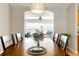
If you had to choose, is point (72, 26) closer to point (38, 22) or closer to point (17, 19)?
point (38, 22)

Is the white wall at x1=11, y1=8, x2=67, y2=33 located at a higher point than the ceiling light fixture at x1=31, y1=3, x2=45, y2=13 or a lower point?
lower

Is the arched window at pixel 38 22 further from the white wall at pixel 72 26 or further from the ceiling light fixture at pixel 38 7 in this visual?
the white wall at pixel 72 26

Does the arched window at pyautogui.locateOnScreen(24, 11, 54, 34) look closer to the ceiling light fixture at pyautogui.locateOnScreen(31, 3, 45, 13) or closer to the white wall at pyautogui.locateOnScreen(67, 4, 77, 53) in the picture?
the ceiling light fixture at pyautogui.locateOnScreen(31, 3, 45, 13)

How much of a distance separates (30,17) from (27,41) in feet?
1.15

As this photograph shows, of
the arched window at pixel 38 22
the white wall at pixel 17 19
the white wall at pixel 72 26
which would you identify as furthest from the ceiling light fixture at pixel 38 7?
the white wall at pixel 72 26

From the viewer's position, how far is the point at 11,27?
5.28 ft

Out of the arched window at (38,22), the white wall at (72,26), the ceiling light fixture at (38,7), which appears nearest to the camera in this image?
the ceiling light fixture at (38,7)

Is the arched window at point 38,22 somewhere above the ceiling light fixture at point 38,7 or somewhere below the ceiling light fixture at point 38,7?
below

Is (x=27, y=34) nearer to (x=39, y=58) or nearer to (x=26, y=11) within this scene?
(x=26, y=11)

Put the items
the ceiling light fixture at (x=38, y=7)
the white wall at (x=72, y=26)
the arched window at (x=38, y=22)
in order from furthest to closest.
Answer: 1. the white wall at (x=72, y=26)
2. the arched window at (x=38, y=22)
3. the ceiling light fixture at (x=38, y=7)

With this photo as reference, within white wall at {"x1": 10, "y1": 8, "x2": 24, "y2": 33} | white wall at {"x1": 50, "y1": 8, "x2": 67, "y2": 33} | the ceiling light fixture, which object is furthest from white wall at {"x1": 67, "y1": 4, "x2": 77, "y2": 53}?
white wall at {"x1": 10, "y1": 8, "x2": 24, "y2": 33}

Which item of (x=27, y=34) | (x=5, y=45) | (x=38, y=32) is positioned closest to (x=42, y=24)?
(x=38, y=32)

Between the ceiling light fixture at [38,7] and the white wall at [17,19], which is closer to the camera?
the ceiling light fixture at [38,7]

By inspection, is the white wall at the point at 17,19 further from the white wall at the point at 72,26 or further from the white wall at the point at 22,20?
the white wall at the point at 72,26
